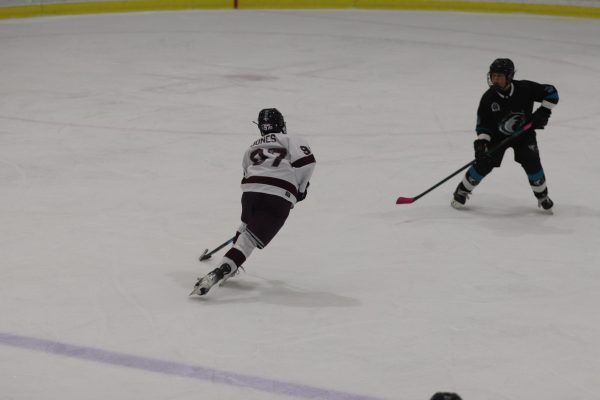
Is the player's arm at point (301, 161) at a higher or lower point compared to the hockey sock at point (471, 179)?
higher

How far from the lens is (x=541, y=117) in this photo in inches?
221

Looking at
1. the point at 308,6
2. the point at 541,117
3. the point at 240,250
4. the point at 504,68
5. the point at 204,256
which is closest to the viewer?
the point at 240,250

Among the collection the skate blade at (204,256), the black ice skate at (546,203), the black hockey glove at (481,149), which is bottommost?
the skate blade at (204,256)

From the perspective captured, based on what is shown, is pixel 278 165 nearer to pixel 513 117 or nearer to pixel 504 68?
pixel 504 68

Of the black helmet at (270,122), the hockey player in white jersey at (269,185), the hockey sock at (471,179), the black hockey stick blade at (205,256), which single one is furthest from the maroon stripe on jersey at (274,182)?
the hockey sock at (471,179)

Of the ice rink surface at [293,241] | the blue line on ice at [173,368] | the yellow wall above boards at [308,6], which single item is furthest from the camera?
the yellow wall above boards at [308,6]

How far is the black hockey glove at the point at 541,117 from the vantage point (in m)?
5.59

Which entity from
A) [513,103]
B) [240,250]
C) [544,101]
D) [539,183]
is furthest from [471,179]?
[240,250]

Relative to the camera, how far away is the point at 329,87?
9492 millimetres

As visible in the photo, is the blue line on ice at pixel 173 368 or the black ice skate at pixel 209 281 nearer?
the blue line on ice at pixel 173 368

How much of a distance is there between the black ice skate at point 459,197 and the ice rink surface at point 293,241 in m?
0.10

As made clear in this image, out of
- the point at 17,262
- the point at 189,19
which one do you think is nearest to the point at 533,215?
the point at 17,262

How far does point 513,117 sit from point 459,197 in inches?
21.7

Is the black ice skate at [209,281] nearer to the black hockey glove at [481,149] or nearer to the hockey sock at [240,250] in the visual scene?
the hockey sock at [240,250]
